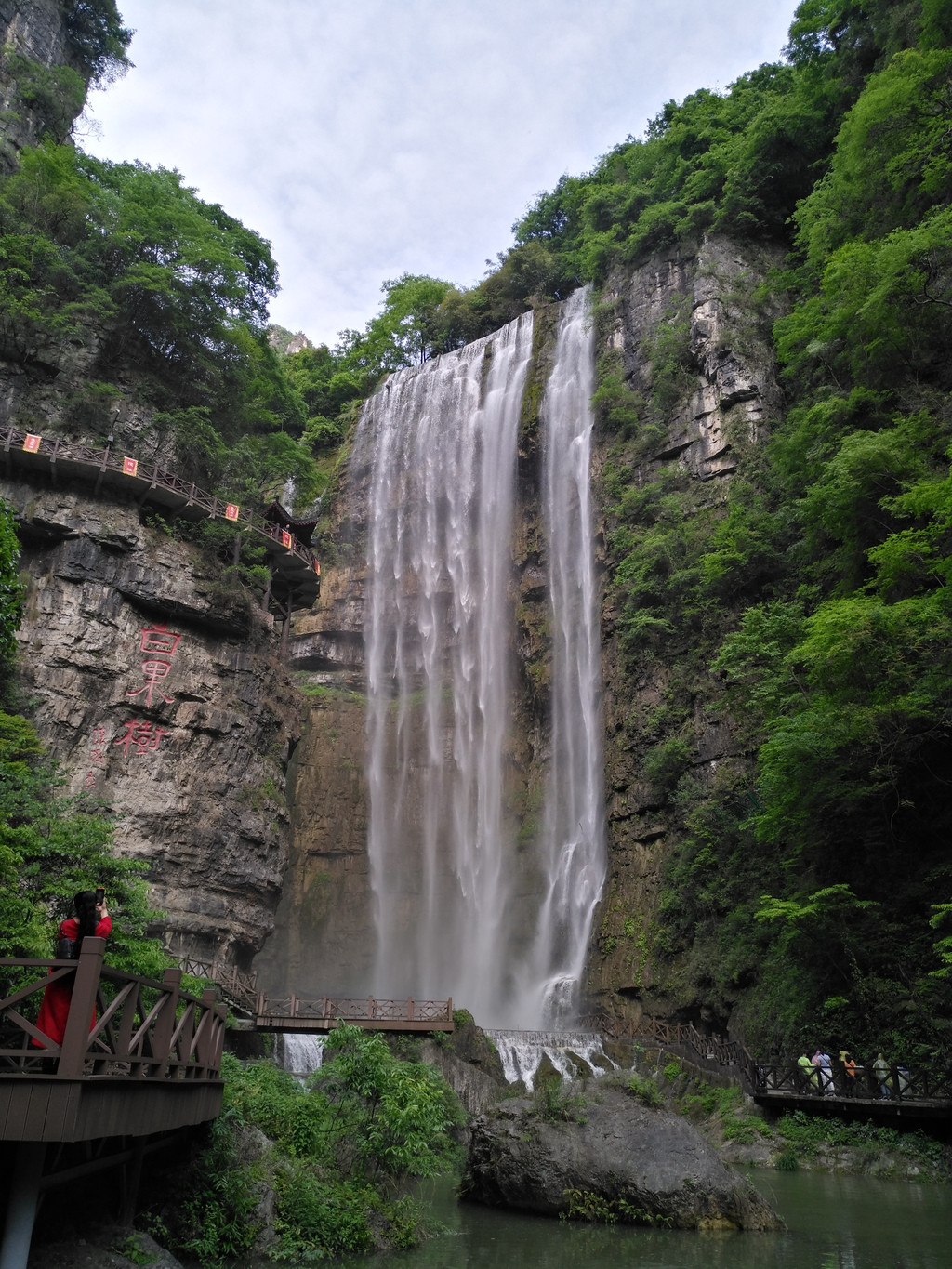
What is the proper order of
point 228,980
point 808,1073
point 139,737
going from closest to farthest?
point 808,1073 < point 228,980 < point 139,737

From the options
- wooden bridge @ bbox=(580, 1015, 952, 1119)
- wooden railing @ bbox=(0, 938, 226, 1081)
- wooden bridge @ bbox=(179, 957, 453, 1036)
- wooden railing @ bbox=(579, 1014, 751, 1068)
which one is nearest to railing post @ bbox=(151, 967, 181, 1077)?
wooden railing @ bbox=(0, 938, 226, 1081)

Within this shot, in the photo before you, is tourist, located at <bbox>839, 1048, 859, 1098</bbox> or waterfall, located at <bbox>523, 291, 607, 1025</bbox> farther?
waterfall, located at <bbox>523, 291, 607, 1025</bbox>

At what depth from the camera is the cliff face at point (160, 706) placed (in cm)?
2159

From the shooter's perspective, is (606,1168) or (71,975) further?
(606,1168)

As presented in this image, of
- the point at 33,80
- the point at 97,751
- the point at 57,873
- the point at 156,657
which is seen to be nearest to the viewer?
the point at 57,873

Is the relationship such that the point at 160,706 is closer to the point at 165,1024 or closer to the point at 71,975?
the point at 165,1024

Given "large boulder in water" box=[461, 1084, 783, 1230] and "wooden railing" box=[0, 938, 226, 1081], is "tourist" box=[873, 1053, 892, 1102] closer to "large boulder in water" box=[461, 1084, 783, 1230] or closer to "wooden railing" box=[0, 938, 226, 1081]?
"large boulder in water" box=[461, 1084, 783, 1230]

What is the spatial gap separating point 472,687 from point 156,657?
12.2m

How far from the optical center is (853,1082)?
13219 mm

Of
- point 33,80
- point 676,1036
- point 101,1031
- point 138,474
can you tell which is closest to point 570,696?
point 676,1036

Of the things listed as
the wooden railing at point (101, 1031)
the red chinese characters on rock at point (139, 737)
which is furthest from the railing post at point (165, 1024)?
the red chinese characters on rock at point (139, 737)

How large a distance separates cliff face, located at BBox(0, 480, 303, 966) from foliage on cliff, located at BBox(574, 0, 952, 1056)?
1076 cm

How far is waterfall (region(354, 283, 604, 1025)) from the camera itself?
2678 cm

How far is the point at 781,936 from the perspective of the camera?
16.6 meters
